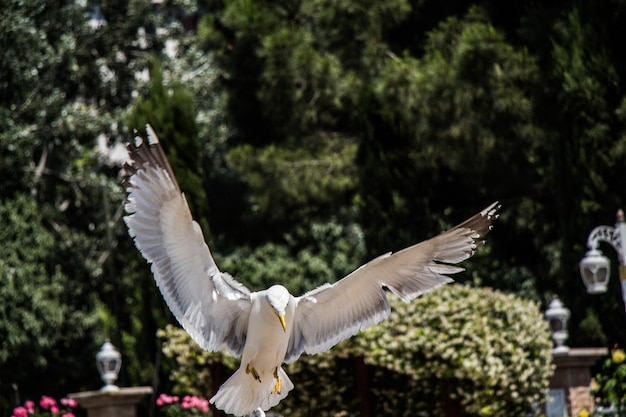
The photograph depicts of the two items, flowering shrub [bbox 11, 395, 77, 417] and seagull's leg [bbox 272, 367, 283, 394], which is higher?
seagull's leg [bbox 272, 367, 283, 394]

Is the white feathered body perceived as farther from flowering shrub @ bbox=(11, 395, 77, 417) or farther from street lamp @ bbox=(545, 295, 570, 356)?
street lamp @ bbox=(545, 295, 570, 356)

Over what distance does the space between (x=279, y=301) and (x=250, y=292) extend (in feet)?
1.82

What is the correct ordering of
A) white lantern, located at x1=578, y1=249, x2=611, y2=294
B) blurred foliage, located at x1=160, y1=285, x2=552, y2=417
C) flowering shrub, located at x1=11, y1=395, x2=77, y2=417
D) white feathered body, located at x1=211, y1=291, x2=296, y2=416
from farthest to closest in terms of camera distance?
flowering shrub, located at x1=11, y1=395, x2=77, y2=417 → blurred foliage, located at x1=160, y1=285, x2=552, y2=417 → white lantern, located at x1=578, y1=249, x2=611, y2=294 → white feathered body, located at x1=211, y1=291, x2=296, y2=416

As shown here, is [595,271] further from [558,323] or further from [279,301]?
[279,301]

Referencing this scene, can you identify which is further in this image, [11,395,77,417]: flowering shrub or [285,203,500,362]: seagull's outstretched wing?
[11,395,77,417]: flowering shrub

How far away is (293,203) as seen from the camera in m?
19.4

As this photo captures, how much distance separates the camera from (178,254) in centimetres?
693

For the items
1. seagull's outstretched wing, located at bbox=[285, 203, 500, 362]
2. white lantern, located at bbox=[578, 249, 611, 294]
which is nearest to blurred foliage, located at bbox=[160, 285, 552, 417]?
white lantern, located at bbox=[578, 249, 611, 294]

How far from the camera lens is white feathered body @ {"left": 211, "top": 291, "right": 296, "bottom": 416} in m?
6.70

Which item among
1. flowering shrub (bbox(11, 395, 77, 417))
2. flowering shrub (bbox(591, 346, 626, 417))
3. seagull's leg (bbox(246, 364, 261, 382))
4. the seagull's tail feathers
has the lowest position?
flowering shrub (bbox(591, 346, 626, 417))

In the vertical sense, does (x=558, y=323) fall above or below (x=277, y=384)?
below

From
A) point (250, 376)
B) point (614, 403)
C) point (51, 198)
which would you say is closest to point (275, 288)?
point (250, 376)

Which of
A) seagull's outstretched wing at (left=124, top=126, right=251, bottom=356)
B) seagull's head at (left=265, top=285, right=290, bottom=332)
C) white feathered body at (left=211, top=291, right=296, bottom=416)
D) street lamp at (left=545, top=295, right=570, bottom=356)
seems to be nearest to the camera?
seagull's head at (left=265, top=285, right=290, bottom=332)

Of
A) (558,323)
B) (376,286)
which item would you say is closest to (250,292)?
(376,286)
